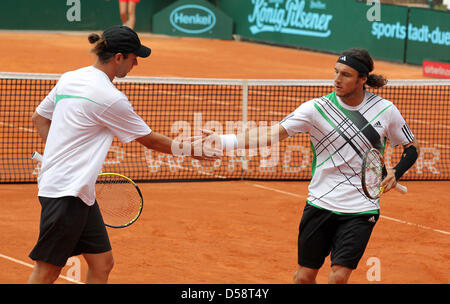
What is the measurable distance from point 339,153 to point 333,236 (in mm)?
520

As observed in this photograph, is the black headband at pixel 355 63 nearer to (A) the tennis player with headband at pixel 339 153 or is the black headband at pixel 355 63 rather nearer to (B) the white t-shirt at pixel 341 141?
(A) the tennis player with headband at pixel 339 153

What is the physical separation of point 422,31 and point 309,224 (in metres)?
17.3

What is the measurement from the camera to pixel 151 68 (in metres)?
19.7

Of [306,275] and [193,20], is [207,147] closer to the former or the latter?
[306,275]

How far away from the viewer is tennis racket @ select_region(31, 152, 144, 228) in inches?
213

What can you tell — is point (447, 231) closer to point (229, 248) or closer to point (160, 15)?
point (229, 248)

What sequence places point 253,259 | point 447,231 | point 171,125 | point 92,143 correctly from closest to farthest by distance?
point 92,143, point 253,259, point 447,231, point 171,125

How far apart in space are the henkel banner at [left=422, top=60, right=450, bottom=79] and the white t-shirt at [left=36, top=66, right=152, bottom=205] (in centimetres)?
1638

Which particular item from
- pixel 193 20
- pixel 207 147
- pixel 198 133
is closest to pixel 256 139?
pixel 207 147

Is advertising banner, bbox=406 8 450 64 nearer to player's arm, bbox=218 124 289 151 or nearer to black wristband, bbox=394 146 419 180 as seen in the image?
black wristband, bbox=394 146 419 180

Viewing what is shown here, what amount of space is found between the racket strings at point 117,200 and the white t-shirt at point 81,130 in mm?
1132

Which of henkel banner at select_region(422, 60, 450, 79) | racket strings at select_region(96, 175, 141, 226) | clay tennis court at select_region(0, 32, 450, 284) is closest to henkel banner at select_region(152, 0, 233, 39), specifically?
henkel banner at select_region(422, 60, 450, 79)

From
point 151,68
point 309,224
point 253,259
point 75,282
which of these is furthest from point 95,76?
point 151,68

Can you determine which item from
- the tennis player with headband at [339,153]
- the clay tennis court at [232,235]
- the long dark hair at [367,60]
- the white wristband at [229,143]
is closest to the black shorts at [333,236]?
the tennis player with headband at [339,153]
